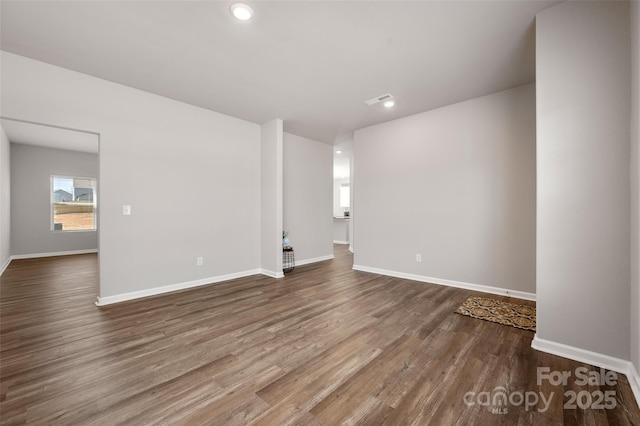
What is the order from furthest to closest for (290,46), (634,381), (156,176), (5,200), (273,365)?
(5,200) → (156,176) → (290,46) → (273,365) → (634,381)

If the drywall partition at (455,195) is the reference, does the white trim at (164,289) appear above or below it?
below

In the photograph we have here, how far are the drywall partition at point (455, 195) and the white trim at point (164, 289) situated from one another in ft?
7.71

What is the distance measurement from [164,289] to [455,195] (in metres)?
4.47

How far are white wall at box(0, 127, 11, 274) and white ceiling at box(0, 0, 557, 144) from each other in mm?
4245

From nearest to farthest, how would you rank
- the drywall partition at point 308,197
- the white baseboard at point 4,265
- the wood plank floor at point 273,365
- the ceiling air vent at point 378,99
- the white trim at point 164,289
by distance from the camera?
the wood plank floor at point 273,365 → the white trim at point 164,289 → the ceiling air vent at point 378,99 → the white baseboard at point 4,265 → the drywall partition at point 308,197

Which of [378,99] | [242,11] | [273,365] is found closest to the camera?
[273,365]

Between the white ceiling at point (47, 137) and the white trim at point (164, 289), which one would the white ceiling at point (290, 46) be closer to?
the white trim at point (164, 289)

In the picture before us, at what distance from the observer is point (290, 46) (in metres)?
2.53

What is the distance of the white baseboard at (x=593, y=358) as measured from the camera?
67.0 inches

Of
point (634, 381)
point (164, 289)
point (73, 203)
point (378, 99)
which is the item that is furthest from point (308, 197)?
point (73, 203)

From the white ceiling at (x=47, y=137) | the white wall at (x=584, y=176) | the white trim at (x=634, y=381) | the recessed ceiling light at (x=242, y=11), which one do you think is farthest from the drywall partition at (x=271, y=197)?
the white trim at (x=634, y=381)

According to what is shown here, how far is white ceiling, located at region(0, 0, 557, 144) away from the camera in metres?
2.09

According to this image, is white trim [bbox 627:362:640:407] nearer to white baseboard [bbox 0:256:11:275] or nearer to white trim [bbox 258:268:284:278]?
white trim [bbox 258:268:284:278]

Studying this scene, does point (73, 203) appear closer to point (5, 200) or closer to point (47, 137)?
point (5, 200)
